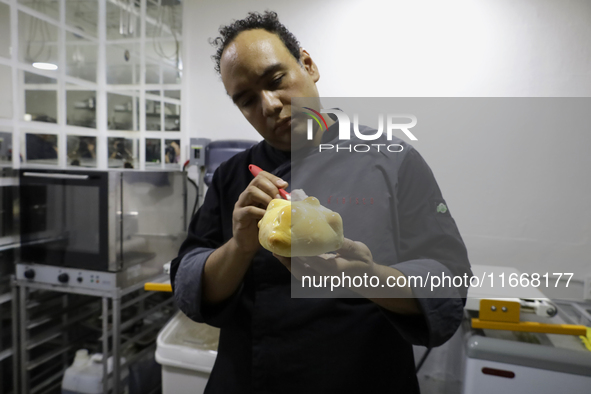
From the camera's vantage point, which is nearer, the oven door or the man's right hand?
the man's right hand

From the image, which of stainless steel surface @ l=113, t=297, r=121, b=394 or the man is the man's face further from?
stainless steel surface @ l=113, t=297, r=121, b=394

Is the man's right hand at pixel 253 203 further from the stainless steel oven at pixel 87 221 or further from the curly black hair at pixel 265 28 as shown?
the stainless steel oven at pixel 87 221

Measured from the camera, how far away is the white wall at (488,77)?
4.54 feet

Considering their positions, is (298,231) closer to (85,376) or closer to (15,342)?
(85,376)

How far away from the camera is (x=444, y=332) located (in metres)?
0.60

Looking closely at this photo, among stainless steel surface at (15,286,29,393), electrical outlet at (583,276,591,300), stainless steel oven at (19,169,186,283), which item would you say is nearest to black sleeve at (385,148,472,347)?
electrical outlet at (583,276,591,300)

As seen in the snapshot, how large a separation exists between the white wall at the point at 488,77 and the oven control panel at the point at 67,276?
138cm

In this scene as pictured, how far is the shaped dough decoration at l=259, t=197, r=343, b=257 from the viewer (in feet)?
1.65

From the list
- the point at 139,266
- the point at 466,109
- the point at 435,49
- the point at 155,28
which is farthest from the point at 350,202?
the point at 155,28

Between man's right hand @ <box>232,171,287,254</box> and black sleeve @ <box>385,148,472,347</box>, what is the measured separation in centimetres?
26

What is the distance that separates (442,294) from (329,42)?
145 centimetres

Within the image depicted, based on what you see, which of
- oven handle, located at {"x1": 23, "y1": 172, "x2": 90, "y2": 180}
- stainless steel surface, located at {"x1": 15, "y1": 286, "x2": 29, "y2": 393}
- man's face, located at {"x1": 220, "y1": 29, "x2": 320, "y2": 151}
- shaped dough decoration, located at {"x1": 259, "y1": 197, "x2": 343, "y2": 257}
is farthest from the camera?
stainless steel surface, located at {"x1": 15, "y1": 286, "x2": 29, "y2": 393}

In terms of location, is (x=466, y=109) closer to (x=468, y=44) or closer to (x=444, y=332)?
(x=468, y=44)

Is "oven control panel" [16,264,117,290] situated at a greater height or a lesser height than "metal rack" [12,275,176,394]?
greater
